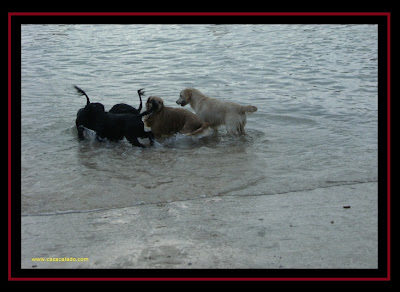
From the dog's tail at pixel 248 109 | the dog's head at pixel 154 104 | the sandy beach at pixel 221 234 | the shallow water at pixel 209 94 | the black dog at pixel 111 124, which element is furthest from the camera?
the dog's head at pixel 154 104

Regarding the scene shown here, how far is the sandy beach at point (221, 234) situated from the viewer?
4.16 meters

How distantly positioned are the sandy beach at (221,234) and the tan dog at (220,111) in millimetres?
2500

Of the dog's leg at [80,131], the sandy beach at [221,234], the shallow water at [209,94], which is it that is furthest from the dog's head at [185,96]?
the sandy beach at [221,234]

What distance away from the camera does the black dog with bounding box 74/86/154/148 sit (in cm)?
776

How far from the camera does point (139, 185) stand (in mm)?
6191

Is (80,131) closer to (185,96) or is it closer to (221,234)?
(185,96)

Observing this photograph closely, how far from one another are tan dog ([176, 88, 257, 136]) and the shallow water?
0.23m

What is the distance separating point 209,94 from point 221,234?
671 centimetres

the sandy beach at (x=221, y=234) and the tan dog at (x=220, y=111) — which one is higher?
the tan dog at (x=220, y=111)

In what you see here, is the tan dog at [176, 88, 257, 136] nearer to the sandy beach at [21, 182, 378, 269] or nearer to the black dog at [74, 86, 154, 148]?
the black dog at [74, 86, 154, 148]

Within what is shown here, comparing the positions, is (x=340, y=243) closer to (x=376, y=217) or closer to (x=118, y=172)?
(x=376, y=217)

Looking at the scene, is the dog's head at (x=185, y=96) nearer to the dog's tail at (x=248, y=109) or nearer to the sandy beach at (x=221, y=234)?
the dog's tail at (x=248, y=109)

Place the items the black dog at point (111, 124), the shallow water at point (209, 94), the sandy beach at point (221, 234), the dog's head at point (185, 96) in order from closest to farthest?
the sandy beach at point (221, 234), the shallow water at point (209, 94), the black dog at point (111, 124), the dog's head at point (185, 96)

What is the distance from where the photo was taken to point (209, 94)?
1116 cm
